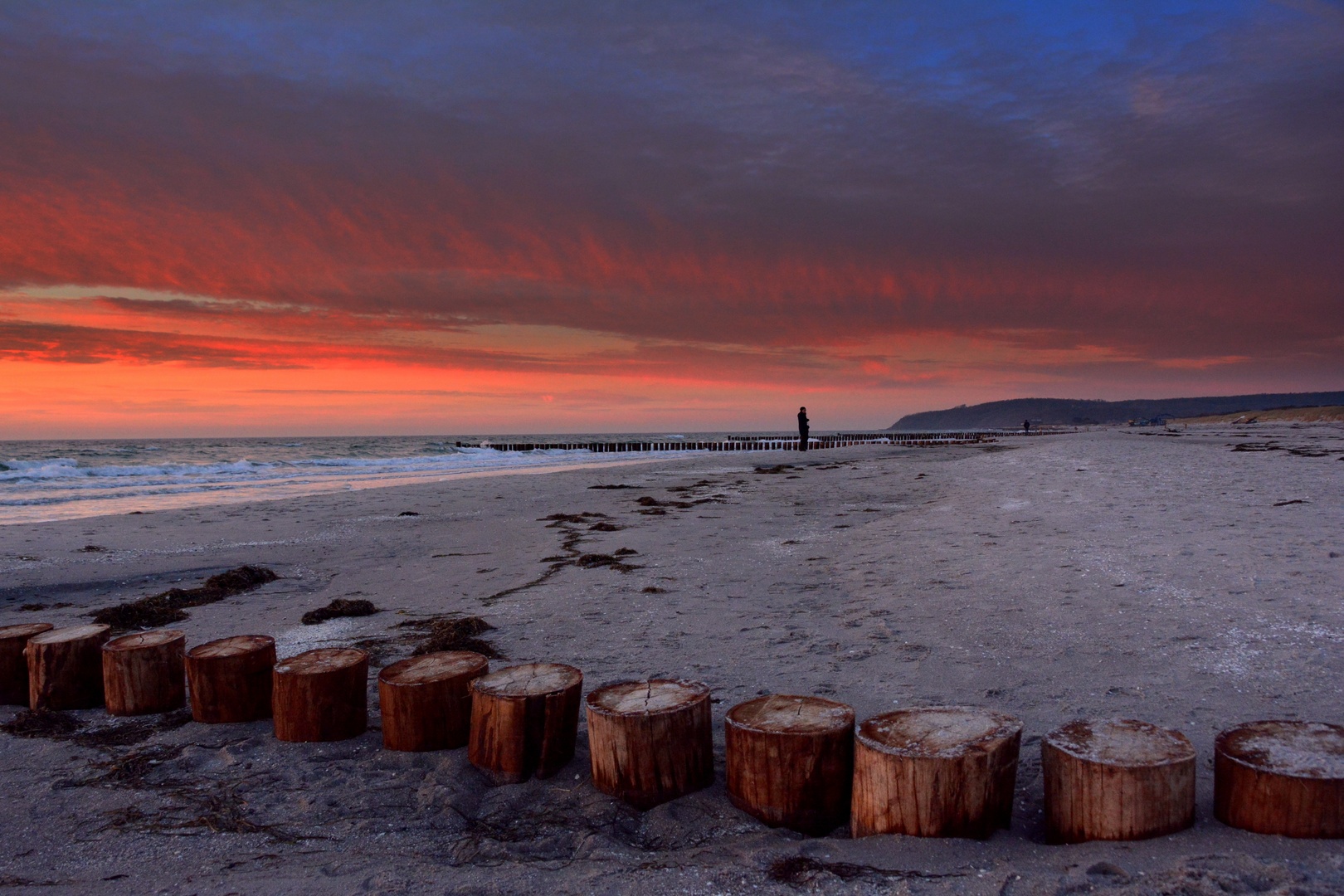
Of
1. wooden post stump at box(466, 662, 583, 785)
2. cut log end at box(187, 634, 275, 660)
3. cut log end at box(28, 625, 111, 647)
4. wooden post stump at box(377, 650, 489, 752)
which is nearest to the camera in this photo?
wooden post stump at box(466, 662, 583, 785)

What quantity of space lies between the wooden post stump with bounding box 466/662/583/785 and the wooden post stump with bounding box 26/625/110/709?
236 cm

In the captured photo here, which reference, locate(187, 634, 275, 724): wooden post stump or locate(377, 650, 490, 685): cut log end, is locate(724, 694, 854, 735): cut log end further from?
locate(187, 634, 275, 724): wooden post stump

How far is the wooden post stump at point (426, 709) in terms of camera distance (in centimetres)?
315

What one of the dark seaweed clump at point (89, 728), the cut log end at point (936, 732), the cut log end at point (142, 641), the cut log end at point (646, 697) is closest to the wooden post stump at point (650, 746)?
the cut log end at point (646, 697)

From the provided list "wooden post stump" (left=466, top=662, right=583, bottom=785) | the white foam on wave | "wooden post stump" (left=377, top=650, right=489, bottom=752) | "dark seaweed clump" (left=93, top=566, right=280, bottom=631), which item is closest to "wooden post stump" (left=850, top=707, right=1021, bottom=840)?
"wooden post stump" (left=466, top=662, right=583, bottom=785)

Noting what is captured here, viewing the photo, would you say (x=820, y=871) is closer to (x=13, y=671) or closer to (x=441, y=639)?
(x=441, y=639)

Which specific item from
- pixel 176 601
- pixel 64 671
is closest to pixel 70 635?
pixel 64 671

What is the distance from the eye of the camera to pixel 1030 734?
3.16m

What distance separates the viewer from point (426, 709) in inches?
124

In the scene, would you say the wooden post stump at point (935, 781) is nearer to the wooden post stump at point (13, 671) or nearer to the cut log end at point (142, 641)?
the cut log end at point (142, 641)

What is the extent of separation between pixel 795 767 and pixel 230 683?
280 cm

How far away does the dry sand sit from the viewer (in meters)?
2.28

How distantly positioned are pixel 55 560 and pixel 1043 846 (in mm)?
9936

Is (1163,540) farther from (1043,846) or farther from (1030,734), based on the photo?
(1043,846)
